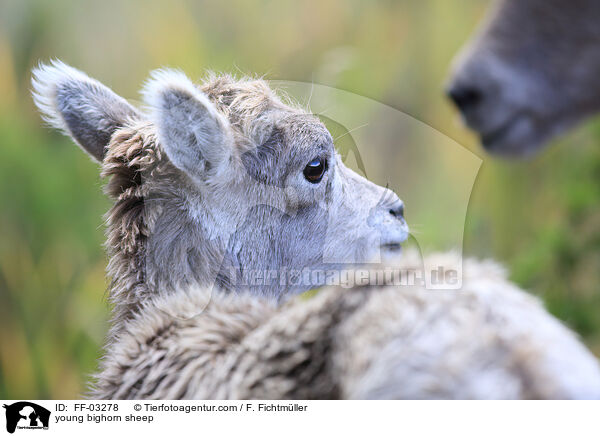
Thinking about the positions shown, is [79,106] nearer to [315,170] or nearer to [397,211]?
[315,170]

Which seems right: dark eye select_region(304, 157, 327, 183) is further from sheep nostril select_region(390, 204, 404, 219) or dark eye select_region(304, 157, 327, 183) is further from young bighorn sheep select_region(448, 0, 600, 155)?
young bighorn sheep select_region(448, 0, 600, 155)

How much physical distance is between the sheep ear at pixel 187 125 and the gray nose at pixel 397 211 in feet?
1.86

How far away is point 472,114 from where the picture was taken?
7.39ft

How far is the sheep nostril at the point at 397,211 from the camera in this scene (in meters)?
2.32

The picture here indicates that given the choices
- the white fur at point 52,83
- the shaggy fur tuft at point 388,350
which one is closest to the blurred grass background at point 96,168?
the white fur at point 52,83

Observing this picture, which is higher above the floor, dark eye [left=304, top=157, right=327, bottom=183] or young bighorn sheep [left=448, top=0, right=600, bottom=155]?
young bighorn sheep [left=448, top=0, right=600, bottom=155]

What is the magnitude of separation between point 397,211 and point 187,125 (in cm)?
75

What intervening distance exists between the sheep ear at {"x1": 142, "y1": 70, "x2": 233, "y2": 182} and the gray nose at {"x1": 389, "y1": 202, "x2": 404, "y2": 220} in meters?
0.57

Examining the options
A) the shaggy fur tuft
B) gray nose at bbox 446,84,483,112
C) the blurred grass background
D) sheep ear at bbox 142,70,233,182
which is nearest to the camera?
the shaggy fur tuft

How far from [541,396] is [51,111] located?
1747mm

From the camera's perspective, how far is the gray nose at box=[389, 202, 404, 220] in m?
2.32
